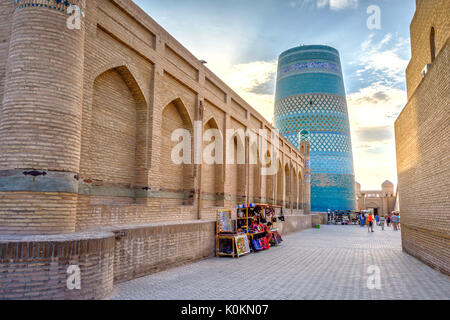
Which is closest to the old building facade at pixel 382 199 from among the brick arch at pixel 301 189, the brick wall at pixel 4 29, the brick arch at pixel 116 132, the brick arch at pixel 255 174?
the brick arch at pixel 301 189

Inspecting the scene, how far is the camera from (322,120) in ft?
113

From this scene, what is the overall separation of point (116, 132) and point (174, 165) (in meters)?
2.53

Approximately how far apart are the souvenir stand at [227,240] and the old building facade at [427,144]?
14.2 feet

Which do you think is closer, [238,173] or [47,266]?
[47,266]

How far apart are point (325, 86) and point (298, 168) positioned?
38.4ft

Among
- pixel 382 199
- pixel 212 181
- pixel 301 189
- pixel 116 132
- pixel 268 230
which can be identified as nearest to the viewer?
pixel 116 132

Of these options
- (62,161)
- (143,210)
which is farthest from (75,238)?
(143,210)

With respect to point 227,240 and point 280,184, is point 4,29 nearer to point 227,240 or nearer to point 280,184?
point 227,240

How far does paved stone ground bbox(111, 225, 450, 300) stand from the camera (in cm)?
518

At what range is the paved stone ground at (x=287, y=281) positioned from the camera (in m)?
5.18

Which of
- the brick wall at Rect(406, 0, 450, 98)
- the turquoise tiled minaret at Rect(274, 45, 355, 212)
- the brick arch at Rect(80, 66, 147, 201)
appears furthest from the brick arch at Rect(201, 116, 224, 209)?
the turquoise tiled minaret at Rect(274, 45, 355, 212)

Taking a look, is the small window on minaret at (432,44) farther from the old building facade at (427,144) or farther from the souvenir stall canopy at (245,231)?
the souvenir stall canopy at (245,231)

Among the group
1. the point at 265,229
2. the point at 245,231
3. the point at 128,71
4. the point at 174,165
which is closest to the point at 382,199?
the point at 265,229

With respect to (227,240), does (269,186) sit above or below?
above
